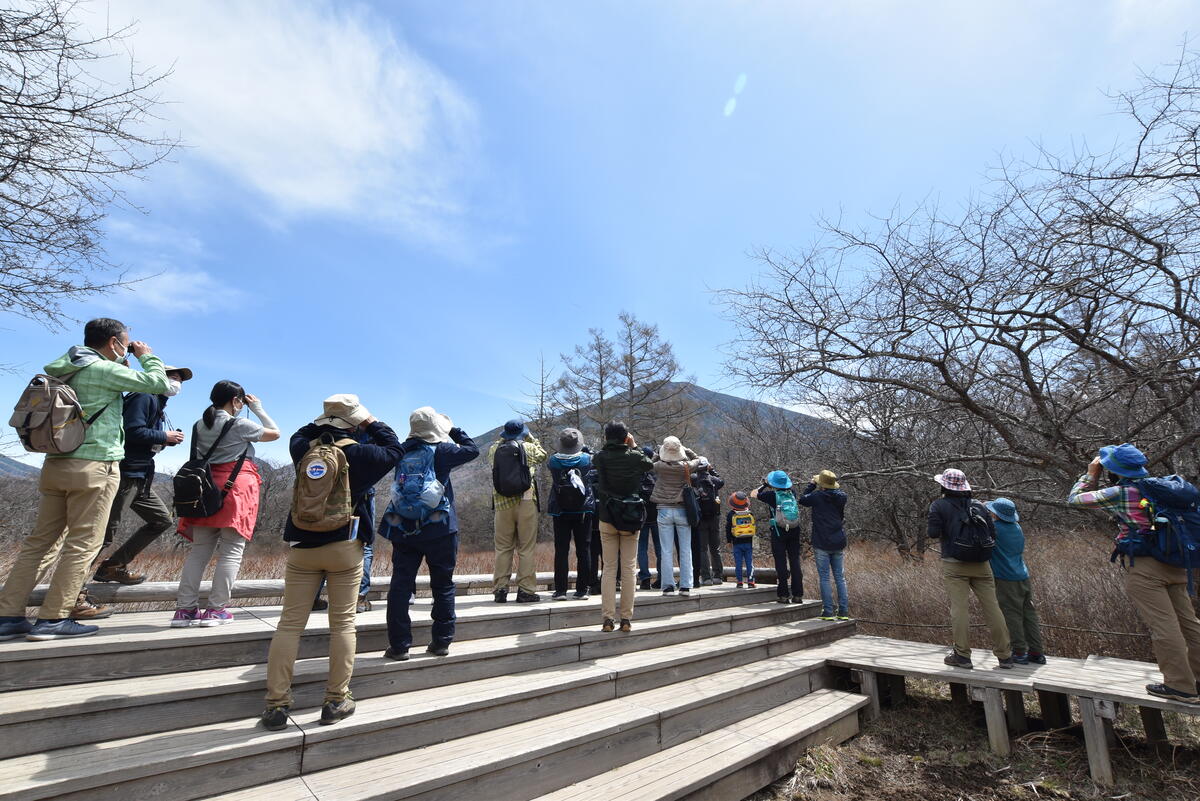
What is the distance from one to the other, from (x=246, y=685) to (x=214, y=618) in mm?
1178

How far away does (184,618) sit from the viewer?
3.92 m

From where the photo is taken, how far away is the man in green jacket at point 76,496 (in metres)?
3.39

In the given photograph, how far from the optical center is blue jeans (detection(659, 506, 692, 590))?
664 cm

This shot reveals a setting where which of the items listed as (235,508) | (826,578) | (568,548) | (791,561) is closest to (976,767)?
(826,578)

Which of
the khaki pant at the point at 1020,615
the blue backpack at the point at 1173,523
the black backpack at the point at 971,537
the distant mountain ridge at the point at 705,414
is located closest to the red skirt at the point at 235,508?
the black backpack at the point at 971,537

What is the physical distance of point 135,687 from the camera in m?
3.10

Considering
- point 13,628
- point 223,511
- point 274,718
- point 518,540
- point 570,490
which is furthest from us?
point 570,490

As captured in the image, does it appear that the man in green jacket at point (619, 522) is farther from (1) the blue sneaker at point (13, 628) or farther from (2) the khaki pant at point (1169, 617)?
(2) the khaki pant at point (1169, 617)

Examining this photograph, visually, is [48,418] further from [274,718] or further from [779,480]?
[779,480]

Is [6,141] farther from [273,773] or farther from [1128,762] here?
[1128,762]

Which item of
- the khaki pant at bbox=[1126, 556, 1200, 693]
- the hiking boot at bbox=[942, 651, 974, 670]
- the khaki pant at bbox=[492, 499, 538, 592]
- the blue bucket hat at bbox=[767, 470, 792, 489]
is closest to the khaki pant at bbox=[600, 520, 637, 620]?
the khaki pant at bbox=[492, 499, 538, 592]

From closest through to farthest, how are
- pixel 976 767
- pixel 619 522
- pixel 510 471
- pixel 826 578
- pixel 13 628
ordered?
pixel 13 628 < pixel 976 767 < pixel 619 522 < pixel 510 471 < pixel 826 578

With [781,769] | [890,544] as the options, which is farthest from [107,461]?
[890,544]

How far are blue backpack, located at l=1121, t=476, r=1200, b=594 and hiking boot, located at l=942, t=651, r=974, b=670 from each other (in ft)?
6.17
